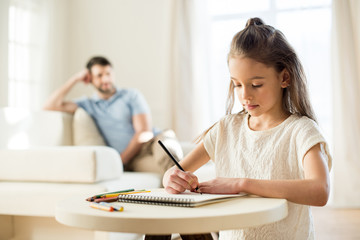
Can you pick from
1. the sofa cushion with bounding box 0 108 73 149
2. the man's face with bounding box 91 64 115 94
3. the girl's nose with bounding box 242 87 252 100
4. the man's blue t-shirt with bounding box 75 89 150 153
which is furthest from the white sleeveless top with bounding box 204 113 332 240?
the man's face with bounding box 91 64 115 94

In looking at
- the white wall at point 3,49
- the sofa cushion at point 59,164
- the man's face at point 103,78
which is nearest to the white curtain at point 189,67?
the man's face at point 103,78

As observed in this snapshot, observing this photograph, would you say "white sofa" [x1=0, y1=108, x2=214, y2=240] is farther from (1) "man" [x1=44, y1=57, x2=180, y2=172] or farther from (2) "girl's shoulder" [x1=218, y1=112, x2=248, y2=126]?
(2) "girl's shoulder" [x1=218, y1=112, x2=248, y2=126]

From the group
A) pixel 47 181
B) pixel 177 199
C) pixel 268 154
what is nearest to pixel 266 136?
pixel 268 154

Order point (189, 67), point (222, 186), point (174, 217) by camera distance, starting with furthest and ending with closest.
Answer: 1. point (189, 67)
2. point (222, 186)
3. point (174, 217)

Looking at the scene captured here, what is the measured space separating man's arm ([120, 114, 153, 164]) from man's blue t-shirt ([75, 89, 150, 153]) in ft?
0.15

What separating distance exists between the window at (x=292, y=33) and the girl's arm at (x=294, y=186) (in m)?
2.93

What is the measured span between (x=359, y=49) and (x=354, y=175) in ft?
3.61

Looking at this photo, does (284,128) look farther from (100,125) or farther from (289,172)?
(100,125)

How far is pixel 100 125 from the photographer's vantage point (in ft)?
10.3

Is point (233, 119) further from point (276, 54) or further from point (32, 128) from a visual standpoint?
point (32, 128)

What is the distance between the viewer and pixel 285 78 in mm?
1200

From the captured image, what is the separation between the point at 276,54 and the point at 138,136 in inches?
79.4

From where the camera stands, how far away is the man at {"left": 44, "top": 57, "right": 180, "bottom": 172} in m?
3.08

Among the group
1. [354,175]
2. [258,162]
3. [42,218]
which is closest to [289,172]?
[258,162]
